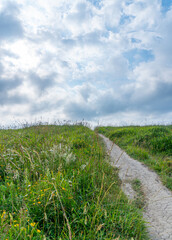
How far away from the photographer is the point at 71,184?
4336 mm

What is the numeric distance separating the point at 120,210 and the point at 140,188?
2428mm

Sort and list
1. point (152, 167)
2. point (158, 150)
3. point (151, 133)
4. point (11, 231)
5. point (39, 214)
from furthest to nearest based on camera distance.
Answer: point (151, 133) → point (158, 150) → point (152, 167) → point (39, 214) → point (11, 231)

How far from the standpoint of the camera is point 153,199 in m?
5.42

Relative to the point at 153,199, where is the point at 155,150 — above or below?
above

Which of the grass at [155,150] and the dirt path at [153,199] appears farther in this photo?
the grass at [155,150]

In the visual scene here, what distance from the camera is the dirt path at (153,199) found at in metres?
4.01

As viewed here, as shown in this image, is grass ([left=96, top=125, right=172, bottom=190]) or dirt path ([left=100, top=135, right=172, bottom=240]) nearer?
dirt path ([left=100, top=135, right=172, bottom=240])

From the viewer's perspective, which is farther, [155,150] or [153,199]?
[155,150]

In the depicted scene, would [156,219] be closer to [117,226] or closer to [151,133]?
[117,226]

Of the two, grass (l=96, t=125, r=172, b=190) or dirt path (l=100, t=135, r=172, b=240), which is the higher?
grass (l=96, t=125, r=172, b=190)

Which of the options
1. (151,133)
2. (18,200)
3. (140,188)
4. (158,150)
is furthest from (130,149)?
(18,200)

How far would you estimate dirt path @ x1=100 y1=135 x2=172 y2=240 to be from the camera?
13.1 ft

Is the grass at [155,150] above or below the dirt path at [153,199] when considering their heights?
above

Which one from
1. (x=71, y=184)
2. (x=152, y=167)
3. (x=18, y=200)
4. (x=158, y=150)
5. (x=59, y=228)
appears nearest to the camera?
(x=59, y=228)
